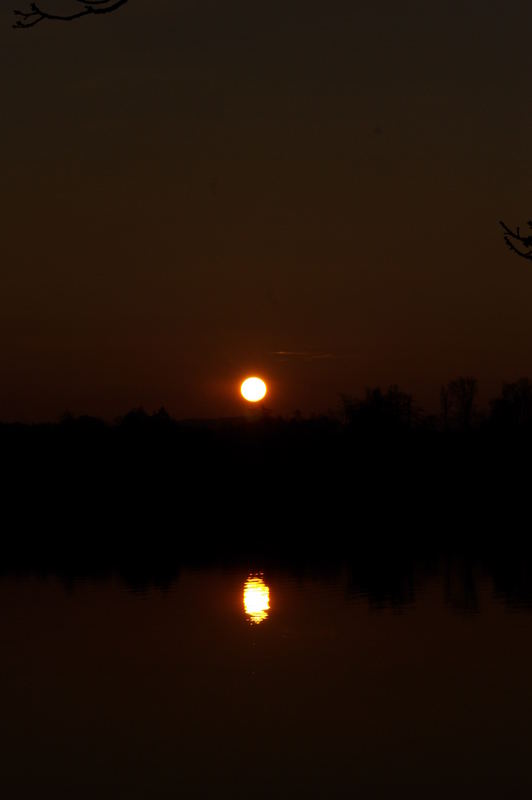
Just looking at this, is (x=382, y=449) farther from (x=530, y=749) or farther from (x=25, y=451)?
(x=530, y=749)

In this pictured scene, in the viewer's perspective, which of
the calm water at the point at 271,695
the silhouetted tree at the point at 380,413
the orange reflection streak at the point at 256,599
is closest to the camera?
the calm water at the point at 271,695

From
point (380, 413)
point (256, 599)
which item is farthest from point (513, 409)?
point (256, 599)

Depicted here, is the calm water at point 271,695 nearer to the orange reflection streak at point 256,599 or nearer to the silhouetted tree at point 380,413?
the orange reflection streak at point 256,599

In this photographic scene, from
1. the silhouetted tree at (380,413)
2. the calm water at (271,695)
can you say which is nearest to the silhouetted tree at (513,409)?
the silhouetted tree at (380,413)

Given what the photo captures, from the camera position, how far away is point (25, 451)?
163 feet

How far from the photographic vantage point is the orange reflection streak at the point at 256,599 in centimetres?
2295

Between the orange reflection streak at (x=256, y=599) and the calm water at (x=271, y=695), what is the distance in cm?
11

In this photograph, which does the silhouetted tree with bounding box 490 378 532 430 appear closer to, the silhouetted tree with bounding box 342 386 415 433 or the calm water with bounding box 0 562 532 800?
the silhouetted tree with bounding box 342 386 415 433

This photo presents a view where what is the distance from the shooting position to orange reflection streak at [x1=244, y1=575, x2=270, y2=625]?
22953 mm

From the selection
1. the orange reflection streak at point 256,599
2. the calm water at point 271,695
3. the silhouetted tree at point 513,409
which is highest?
the silhouetted tree at point 513,409

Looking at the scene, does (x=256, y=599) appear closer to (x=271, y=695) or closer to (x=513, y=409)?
(x=271, y=695)

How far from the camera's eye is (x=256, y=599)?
25.6 meters

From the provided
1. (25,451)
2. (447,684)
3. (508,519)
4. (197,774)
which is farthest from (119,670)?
(25,451)

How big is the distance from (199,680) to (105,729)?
2761mm
